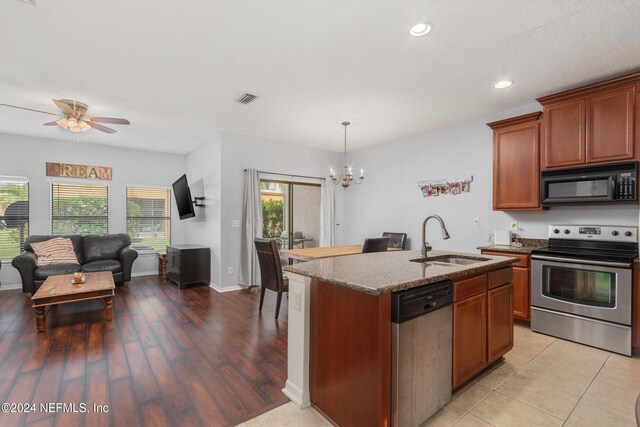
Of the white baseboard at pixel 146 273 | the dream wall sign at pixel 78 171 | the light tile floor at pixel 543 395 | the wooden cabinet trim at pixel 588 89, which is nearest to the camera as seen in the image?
the light tile floor at pixel 543 395

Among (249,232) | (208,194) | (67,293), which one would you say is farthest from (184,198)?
(67,293)

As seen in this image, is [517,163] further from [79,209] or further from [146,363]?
[79,209]

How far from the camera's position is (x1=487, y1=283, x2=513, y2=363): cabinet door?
227cm

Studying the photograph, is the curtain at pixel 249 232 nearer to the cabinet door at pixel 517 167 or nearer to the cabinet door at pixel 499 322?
the cabinet door at pixel 517 167

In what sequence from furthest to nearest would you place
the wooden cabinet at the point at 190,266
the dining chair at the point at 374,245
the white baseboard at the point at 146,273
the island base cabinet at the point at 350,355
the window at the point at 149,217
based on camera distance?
the window at the point at 149,217 < the white baseboard at the point at 146,273 < the wooden cabinet at the point at 190,266 < the dining chair at the point at 374,245 < the island base cabinet at the point at 350,355

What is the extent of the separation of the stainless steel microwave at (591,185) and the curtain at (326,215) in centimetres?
367

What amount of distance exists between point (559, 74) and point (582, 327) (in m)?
2.47

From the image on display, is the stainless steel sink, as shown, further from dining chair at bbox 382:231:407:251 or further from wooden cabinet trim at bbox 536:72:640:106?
dining chair at bbox 382:231:407:251

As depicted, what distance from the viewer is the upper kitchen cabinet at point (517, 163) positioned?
349 cm

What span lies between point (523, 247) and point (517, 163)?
3.30ft

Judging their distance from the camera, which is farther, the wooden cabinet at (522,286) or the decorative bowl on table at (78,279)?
the decorative bowl on table at (78,279)

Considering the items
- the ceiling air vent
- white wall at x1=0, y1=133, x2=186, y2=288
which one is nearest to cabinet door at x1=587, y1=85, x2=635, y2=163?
the ceiling air vent

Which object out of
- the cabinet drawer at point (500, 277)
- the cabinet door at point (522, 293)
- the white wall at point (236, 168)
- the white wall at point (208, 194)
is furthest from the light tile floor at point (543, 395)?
the white wall at point (208, 194)

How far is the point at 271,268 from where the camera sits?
3.68m
